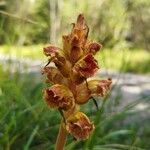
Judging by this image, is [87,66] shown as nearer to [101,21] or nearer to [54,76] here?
[54,76]

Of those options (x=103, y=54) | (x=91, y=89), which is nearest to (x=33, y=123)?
(x=103, y=54)

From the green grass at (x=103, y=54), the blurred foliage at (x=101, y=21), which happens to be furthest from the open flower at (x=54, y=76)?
the green grass at (x=103, y=54)

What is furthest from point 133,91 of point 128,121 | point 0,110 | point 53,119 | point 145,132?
point 0,110

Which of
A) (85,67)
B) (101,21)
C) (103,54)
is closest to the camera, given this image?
(85,67)

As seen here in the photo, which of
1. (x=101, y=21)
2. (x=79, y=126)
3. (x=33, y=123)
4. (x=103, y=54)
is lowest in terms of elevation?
(x=33, y=123)

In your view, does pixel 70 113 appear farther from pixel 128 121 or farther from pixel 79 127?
pixel 128 121

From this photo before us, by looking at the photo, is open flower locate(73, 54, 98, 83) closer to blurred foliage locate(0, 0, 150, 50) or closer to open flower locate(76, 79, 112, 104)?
open flower locate(76, 79, 112, 104)

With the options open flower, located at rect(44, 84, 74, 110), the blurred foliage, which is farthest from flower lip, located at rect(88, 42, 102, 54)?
the blurred foliage
